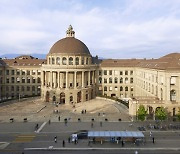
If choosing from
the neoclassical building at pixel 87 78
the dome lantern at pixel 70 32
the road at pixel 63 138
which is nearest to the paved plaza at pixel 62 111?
the neoclassical building at pixel 87 78

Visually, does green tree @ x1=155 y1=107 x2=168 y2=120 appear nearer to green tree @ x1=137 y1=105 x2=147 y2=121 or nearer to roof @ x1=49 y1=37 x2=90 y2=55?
green tree @ x1=137 y1=105 x2=147 y2=121

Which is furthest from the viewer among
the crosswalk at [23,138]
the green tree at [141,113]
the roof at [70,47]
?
the roof at [70,47]

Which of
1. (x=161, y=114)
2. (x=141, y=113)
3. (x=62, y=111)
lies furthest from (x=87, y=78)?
(x=161, y=114)

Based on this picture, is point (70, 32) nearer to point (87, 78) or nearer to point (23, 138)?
point (87, 78)

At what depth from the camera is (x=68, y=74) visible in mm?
107750

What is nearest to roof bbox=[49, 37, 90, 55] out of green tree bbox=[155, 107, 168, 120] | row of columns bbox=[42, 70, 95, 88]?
row of columns bbox=[42, 70, 95, 88]

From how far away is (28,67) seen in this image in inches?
5094

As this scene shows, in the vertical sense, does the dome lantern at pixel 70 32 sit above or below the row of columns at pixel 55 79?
above

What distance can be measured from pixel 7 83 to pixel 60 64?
3511cm

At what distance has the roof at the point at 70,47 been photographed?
10869cm

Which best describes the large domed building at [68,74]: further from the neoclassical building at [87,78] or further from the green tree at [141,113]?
the green tree at [141,113]

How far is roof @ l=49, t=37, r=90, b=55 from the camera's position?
109 metres

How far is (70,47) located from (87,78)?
14644 mm

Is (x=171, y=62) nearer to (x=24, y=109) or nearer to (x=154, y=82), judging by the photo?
(x=154, y=82)
